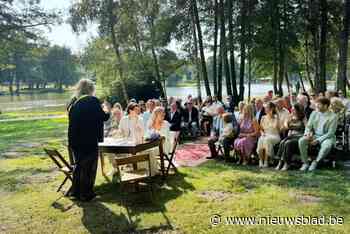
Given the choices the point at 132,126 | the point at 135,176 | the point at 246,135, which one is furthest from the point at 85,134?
the point at 246,135

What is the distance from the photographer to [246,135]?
25.7 feet

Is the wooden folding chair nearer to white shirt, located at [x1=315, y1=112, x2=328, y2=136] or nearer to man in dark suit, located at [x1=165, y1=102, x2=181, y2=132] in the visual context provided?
white shirt, located at [x1=315, y1=112, x2=328, y2=136]

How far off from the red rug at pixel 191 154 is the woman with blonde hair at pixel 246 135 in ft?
2.97

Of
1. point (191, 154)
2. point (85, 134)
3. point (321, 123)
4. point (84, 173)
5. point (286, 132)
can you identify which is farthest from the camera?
point (191, 154)

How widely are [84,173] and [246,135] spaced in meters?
3.44

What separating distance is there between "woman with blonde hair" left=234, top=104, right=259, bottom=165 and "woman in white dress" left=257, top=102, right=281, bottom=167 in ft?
0.55

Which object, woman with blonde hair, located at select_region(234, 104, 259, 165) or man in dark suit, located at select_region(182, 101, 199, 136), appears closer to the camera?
woman with blonde hair, located at select_region(234, 104, 259, 165)

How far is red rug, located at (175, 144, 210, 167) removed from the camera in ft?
26.9

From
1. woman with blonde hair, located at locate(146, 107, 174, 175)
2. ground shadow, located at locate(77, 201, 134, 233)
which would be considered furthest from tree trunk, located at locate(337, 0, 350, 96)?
ground shadow, located at locate(77, 201, 134, 233)

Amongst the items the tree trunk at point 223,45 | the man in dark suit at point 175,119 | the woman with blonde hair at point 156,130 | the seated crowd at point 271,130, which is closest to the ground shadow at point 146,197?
the woman with blonde hair at point 156,130

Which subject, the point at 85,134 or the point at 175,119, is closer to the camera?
the point at 85,134

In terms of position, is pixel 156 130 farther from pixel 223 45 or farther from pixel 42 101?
pixel 42 101

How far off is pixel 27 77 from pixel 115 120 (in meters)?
83.7

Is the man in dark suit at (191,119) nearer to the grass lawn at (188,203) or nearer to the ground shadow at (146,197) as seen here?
the grass lawn at (188,203)
